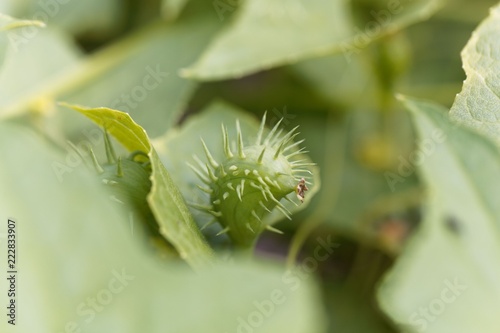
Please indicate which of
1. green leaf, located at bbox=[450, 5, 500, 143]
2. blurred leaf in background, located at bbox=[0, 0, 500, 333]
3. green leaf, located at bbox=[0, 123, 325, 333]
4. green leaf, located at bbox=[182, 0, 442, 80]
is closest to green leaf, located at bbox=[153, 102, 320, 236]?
blurred leaf in background, located at bbox=[0, 0, 500, 333]

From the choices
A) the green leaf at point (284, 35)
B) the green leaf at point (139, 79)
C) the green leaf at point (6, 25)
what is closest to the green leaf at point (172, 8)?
the green leaf at point (139, 79)

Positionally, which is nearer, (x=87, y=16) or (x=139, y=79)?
(x=139, y=79)

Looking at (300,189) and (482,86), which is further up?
(482,86)

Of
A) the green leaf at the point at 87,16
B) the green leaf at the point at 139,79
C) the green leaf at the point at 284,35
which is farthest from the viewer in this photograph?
the green leaf at the point at 87,16

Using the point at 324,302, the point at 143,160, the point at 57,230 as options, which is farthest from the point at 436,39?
the point at 57,230

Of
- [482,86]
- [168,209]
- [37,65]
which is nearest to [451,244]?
[482,86]

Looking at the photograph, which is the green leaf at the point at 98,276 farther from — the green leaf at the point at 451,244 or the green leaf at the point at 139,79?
the green leaf at the point at 139,79

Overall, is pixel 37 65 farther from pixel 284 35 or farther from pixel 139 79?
pixel 284 35

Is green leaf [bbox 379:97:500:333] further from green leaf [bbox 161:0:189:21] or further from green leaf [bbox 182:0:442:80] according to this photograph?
green leaf [bbox 161:0:189:21]
